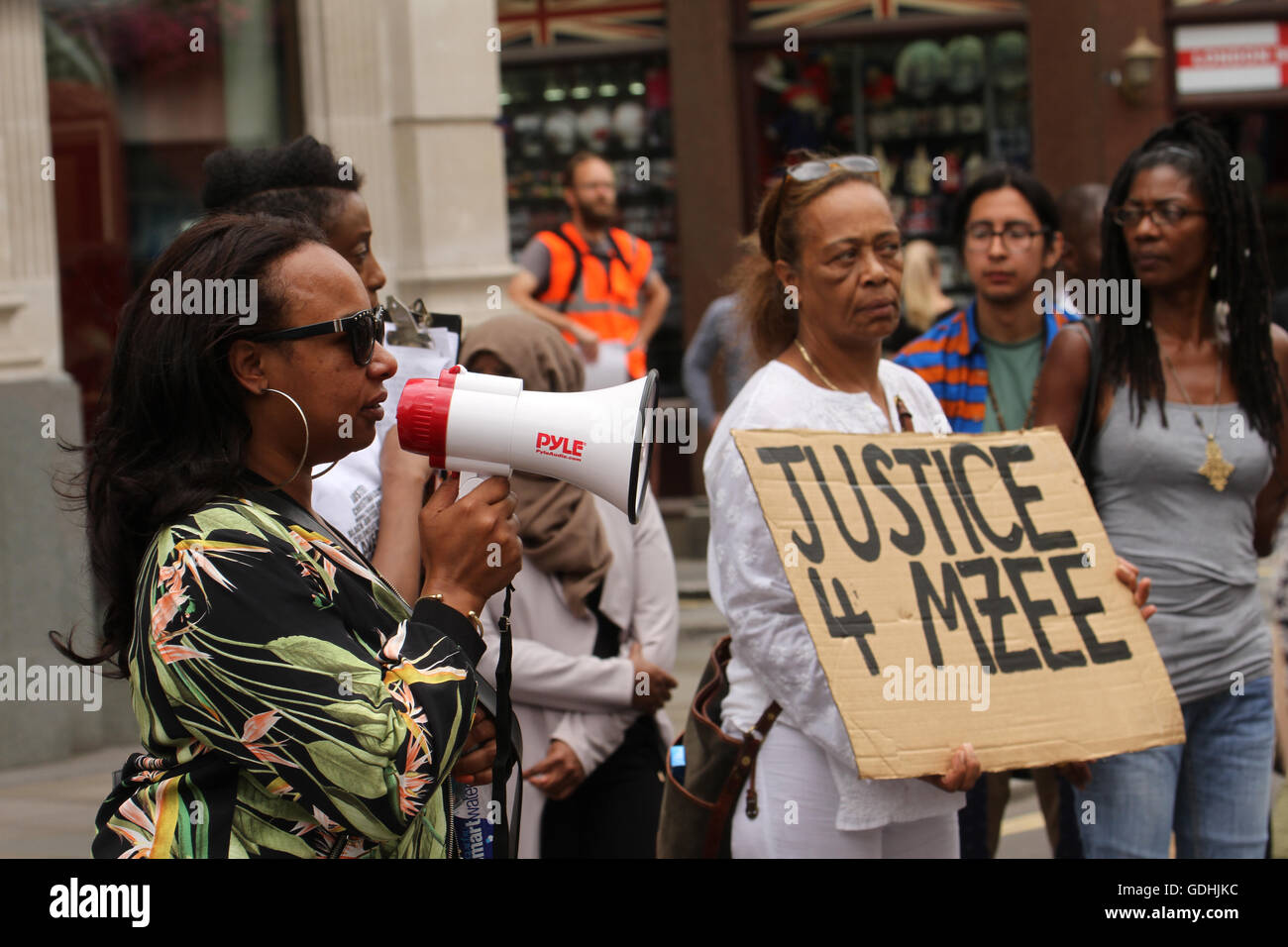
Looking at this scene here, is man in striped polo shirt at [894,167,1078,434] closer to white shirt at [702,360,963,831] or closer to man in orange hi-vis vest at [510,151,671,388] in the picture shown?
white shirt at [702,360,963,831]

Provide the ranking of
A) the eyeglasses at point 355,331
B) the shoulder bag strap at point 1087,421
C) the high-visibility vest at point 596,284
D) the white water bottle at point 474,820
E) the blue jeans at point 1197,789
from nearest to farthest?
1. the eyeglasses at point 355,331
2. the white water bottle at point 474,820
3. the blue jeans at point 1197,789
4. the shoulder bag strap at point 1087,421
5. the high-visibility vest at point 596,284

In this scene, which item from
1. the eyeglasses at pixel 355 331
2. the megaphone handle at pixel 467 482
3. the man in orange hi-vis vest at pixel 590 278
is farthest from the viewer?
the man in orange hi-vis vest at pixel 590 278

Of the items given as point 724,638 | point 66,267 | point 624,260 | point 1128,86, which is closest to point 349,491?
point 724,638

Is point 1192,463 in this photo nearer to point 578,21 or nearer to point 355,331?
point 355,331

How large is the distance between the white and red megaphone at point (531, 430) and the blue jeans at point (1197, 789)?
→ 1699 mm

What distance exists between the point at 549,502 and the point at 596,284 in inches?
202

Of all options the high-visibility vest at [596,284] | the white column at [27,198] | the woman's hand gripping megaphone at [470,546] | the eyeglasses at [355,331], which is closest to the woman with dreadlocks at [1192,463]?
the woman's hand gripping megaphone at [470,546]

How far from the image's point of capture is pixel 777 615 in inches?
119

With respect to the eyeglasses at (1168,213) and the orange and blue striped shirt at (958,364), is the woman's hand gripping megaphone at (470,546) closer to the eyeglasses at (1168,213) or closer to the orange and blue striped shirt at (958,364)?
the eyeglasses at (1168,213)

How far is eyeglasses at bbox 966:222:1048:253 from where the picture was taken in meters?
4.54

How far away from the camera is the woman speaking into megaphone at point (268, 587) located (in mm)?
1938

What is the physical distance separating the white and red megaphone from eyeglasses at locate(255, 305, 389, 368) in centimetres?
14

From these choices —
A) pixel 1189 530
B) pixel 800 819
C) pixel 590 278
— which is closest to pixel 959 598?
pixel 800 819
